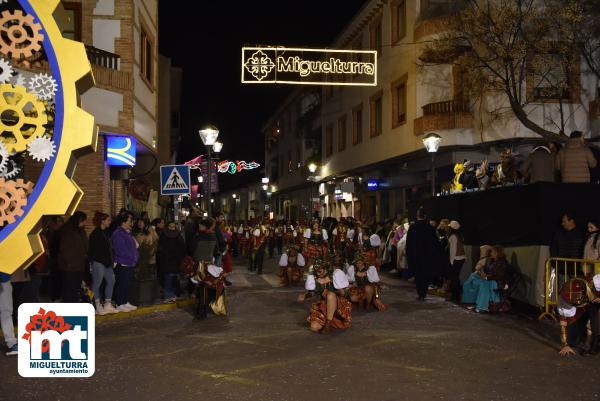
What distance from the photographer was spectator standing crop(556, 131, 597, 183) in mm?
11906

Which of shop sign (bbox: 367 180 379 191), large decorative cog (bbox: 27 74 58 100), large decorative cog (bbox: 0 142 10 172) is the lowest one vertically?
large decorative cog (bbox: 0 142 10 172)

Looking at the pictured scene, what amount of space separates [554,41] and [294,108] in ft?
110

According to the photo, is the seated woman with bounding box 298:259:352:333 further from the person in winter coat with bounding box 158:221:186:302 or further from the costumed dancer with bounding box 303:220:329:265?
the costumed dancer with bounding box 303:220:329:265

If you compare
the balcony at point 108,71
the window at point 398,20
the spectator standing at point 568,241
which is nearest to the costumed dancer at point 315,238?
the balcony at point 108,71

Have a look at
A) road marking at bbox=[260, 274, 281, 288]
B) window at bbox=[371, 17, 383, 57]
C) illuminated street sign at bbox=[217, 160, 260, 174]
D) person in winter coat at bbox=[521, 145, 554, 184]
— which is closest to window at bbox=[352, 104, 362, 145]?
window at bbox=[371, 17, 383, 57]

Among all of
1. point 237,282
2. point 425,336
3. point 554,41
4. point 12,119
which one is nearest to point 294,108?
point 554,41

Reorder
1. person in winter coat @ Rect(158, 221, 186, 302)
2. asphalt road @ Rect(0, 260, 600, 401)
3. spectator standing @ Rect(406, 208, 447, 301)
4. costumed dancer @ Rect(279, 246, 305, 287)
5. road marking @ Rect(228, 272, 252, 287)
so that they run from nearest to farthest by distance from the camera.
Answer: asphalt road @ Rect(0, 260, 600, 401), person in winter coat @ Rect(158, 221, 186, 302), spectator standing @ Rect(406, 208, 447, 301), costumed dancer @ Rect(279, 246, 305, 287), road marking @ Rect(228, 272, 252, 287)

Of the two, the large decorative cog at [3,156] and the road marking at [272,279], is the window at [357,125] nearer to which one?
the road marking at [272,279]

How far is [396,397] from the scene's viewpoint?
640 centimetres

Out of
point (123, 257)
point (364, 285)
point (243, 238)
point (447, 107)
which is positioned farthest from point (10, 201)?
point (243, 238)

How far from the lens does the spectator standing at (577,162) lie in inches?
469

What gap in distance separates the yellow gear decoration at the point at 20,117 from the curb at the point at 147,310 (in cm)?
860

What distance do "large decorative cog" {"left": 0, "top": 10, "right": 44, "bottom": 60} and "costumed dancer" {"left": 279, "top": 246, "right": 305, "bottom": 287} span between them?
13793 mm

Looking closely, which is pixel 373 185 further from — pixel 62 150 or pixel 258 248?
pixel 62 150
